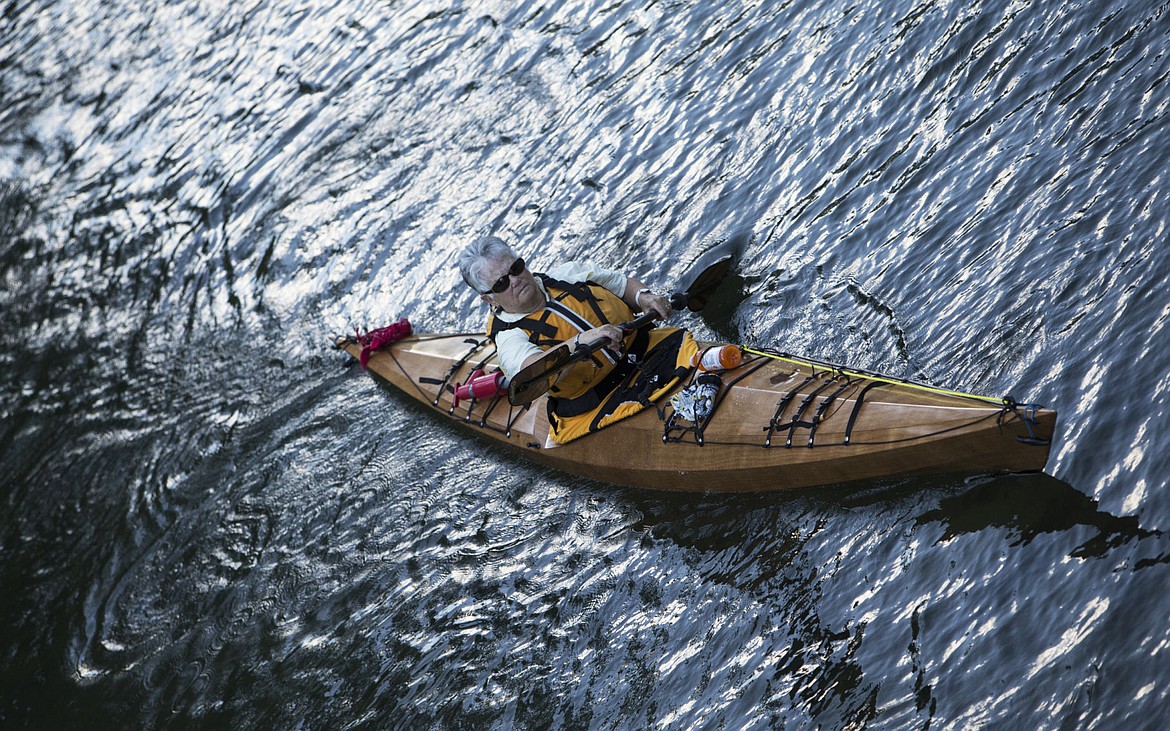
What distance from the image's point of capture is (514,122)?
981 cm

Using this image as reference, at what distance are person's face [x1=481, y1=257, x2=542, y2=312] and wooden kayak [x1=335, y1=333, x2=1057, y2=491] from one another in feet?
2.87

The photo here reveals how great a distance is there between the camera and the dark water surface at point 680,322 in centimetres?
460

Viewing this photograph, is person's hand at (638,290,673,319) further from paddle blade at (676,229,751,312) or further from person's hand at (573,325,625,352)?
paddle blade at (676,229,751,312)

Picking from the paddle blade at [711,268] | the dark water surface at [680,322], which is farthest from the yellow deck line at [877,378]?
the paddle blade at [711,268]

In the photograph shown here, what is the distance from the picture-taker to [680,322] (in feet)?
23.3

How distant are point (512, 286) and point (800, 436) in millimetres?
1781

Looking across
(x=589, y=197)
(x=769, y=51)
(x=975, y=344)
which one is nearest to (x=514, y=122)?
(x=589, y=197)

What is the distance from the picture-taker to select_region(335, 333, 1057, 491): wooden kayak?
466 centimetres

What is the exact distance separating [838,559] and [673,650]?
35.7 inches

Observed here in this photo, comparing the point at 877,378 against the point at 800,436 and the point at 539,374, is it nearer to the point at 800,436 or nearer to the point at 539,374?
the point at 800,436

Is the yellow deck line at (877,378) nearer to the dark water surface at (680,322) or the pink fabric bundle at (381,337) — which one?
the dark water surface at (680,322)

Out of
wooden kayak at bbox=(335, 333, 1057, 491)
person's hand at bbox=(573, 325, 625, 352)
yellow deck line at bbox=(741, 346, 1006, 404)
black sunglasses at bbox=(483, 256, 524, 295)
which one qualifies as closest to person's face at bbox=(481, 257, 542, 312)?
black sunglasses at bbox=(483, 256, 524, 295)

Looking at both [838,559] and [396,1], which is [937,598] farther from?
[396,1]

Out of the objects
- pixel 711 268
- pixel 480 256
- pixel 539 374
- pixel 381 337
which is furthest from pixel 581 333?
pixel 381 337
